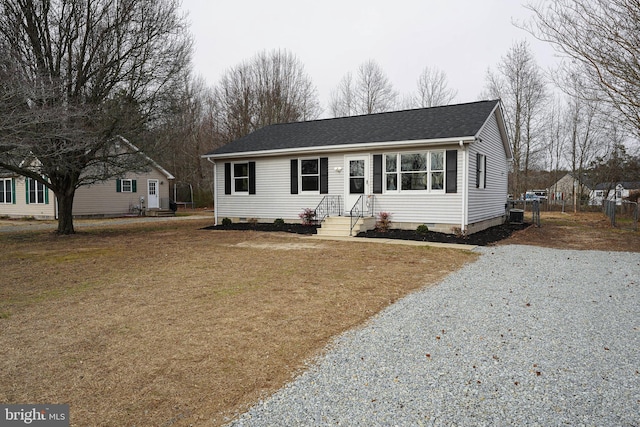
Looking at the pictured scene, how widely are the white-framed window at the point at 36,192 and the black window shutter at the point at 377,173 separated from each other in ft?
61.6

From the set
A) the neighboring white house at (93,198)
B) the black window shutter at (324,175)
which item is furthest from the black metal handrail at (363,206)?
the neighboring white house at (93,198)

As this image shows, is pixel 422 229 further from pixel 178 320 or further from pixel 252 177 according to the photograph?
pixel 178 320

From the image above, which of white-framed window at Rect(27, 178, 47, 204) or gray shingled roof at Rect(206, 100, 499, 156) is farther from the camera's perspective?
white-framed window at Rect(27, 178, 47, 204)

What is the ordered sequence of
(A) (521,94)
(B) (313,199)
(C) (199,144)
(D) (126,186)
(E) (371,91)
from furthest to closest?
(C) (199,144) → (E) (371,91) → (A) (521,94) → (D) (126,186) → (B) (313,199)

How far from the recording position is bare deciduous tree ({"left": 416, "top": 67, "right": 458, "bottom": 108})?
102 feet

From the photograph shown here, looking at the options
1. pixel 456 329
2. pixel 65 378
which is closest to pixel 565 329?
pixel 456 329

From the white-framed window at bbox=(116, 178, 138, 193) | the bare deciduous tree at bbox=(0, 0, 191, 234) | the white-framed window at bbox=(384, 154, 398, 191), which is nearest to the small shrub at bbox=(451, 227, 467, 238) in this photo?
the white-framed window at bbox=(384, 154, 398, 191)

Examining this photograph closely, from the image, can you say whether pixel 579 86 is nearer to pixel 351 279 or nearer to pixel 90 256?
pixel 351 279

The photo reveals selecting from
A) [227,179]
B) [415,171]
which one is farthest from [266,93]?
[415,171]

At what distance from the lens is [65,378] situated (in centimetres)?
313

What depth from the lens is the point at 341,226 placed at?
12.9 meters

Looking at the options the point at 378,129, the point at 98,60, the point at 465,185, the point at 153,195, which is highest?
the point at 98,60

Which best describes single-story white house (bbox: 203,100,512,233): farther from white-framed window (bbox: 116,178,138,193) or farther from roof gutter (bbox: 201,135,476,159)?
white-framed window (bbox: 116,178,138,193)

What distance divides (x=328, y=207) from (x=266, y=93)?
62.9 ft
